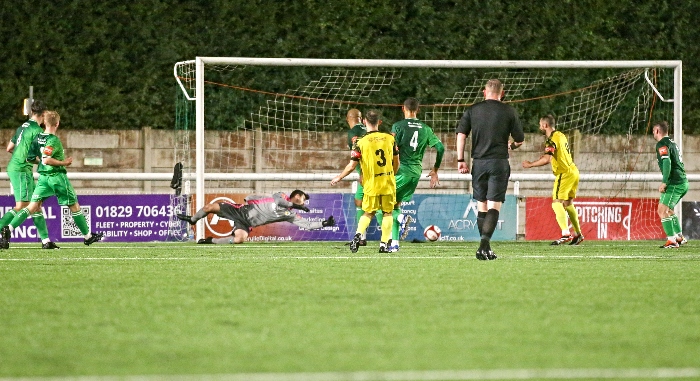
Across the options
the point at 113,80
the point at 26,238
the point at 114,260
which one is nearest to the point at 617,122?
the point at 113,80

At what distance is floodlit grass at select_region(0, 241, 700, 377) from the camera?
16.3ft

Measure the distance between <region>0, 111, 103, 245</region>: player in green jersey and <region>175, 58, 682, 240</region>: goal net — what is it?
2.76m

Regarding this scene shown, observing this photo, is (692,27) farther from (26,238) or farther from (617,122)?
(26,238)

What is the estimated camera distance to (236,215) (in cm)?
1702

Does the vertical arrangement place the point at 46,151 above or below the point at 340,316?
above

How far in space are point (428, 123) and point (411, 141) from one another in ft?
24.1

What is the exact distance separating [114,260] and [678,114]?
31.8 ft

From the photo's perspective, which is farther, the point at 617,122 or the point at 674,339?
the point at 617,122

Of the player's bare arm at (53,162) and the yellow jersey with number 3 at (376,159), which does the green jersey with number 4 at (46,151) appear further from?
the yellow jersey with number 3 at (376,159)

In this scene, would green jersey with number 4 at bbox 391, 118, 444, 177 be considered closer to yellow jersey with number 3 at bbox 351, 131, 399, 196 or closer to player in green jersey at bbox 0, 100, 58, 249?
yellow jersey with number 3 at bbox 351, 131, 399, 196

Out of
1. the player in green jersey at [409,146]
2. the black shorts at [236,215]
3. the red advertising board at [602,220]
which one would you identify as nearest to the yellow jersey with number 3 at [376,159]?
the player in green jersey at [409,146]

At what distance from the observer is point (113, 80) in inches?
898

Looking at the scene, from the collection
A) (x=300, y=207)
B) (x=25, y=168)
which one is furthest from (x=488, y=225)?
(x=25, y=168)

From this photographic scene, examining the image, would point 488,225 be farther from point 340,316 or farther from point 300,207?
point 300,207
